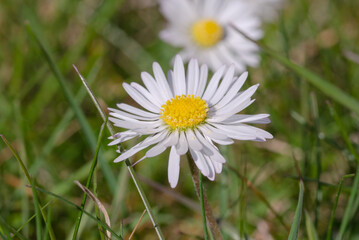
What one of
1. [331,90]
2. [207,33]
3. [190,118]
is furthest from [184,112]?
[207,33]

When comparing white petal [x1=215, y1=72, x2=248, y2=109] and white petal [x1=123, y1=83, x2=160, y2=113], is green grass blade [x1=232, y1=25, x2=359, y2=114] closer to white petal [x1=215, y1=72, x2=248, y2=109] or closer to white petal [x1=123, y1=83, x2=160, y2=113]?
white petal [x1=215, y1=72, x2=248, y2=109]

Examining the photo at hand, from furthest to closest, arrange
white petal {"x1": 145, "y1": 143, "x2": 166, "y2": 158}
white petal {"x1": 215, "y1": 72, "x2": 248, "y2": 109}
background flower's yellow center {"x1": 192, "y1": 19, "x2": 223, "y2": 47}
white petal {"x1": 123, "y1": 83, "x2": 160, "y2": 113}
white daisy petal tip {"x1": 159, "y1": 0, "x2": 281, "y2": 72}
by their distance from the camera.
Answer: background flower's yellow center {"x1": 192, "y1": 19, "x2": 223, "y2": 47} < white daisy petal tip {"x1": 159, "y1": 0, "x2": 281, "y2": 72} < white petal {"x1": 123, "y1": 83, "x2": 160, "y2": 113} < white petal {"x1": 215, "y1": 72, "x2": 248, "y2": 109} < white petal {"x1": 145, "y1": 143, "x2": 166, "y2": 158}

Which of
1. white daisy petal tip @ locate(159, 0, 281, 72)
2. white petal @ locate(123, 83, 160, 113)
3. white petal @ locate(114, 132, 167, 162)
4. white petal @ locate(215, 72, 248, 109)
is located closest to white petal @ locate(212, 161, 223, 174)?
white petal @ locate(114, 132, 167, 162)

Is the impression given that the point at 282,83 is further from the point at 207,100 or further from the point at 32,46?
the point at 32,46

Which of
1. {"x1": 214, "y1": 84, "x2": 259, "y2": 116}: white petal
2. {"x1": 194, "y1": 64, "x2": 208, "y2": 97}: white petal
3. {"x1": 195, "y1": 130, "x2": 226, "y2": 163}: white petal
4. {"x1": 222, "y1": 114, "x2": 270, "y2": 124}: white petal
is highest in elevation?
{"x1": 194, "y1": 64, "x2": 208, "y2": 97}: white petal

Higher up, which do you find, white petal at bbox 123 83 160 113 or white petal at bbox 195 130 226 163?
white petal at bbox 123 83 160 113

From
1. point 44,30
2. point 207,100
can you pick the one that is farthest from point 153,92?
point 44,30

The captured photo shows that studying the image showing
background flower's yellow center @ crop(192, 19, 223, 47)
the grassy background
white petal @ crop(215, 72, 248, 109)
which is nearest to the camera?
white petal @ crop(215, 72, 248, 109)

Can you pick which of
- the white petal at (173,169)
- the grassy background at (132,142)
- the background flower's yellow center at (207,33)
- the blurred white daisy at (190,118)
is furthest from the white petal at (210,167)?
the background flower's yellow center at (207,33)
